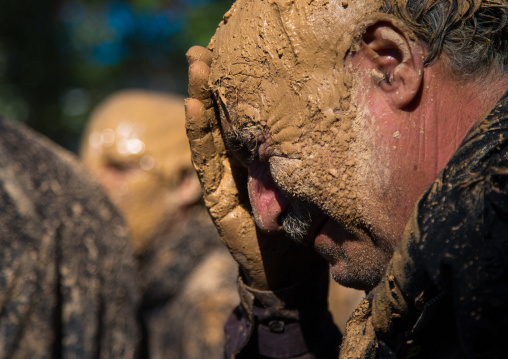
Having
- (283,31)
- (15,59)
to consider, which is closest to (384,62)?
(283,31)

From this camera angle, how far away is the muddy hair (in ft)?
4.33

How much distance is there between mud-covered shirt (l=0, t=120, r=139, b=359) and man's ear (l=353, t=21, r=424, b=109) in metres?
1.89

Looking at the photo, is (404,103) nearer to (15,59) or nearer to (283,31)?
(283,31)

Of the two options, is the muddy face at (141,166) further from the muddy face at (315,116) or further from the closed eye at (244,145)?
the muddy face at (315,116)

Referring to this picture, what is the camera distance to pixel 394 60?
1366mm

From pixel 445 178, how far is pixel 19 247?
6.81ft

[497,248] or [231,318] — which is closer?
[497,248]

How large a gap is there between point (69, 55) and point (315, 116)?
806 cm

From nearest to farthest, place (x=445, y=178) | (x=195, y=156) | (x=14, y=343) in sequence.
A: (x=445, y=178), (x=195, y=156), (x=14, y=343)

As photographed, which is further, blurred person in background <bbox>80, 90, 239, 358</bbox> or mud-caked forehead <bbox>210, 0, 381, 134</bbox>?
blurred person in background <bbox>80, 90, 239, 358</bbox>

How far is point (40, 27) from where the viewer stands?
830 centimetres

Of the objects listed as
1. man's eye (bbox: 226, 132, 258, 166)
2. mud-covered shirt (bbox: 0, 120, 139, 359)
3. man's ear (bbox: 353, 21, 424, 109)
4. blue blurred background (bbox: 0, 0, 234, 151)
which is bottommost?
mud-covered shirt (bbox: 0, 120, 139, 359)

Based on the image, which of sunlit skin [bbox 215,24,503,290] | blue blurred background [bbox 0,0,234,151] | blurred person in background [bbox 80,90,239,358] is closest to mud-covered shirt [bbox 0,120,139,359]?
blurred person in background [bbox 80,90,239,358]

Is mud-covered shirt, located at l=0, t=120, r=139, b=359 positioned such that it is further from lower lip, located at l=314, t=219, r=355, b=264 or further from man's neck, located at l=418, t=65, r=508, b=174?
man's neck, located at l=418, t=65, r=508, b=174
